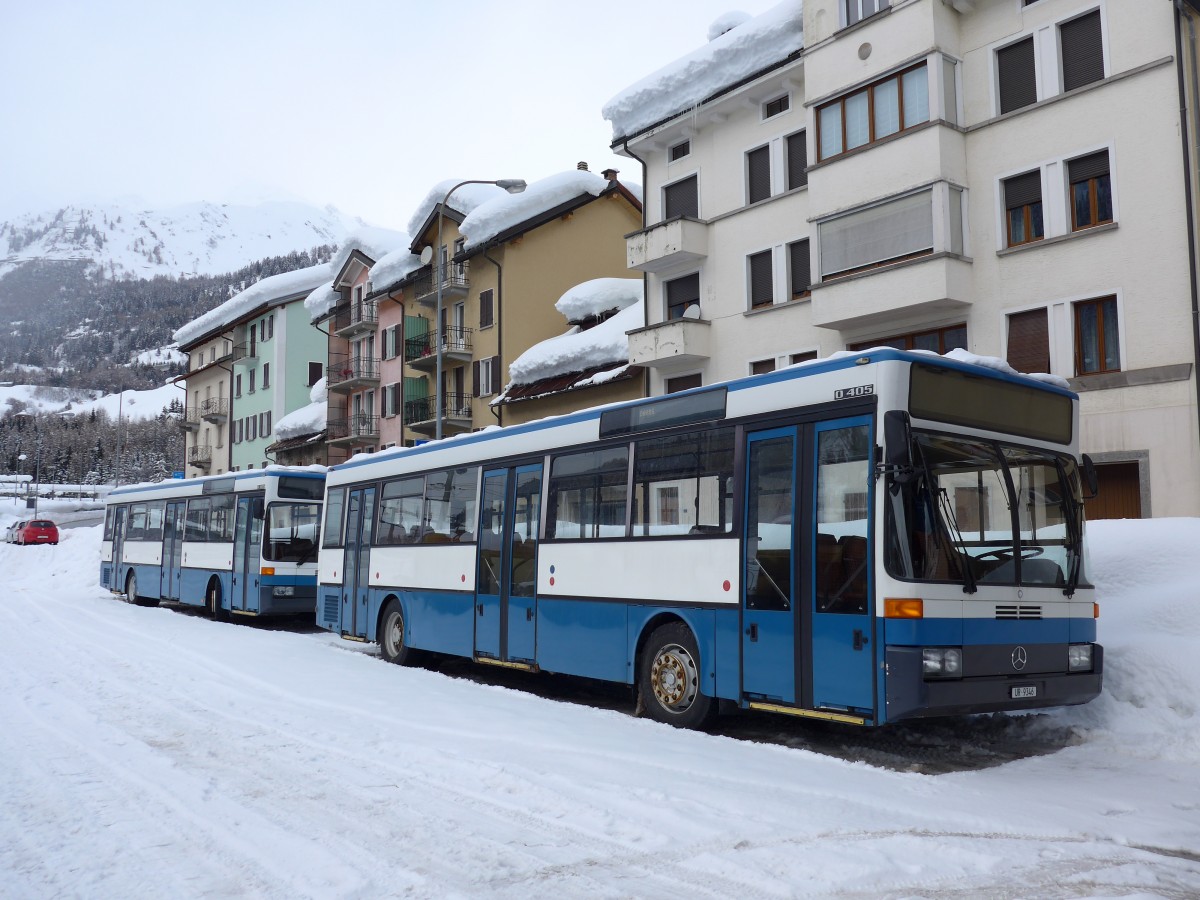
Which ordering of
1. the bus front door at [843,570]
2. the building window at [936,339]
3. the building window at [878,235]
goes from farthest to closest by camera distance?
the building window at [936,339]
the building window at [878,235]
the bus front door at [843,570]

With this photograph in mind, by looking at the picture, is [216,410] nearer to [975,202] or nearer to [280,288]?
[280,288]

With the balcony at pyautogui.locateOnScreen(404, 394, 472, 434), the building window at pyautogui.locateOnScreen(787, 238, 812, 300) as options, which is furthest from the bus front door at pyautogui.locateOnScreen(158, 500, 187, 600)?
the balcony at pyautogui.locateOnScreen(404, 394, 472, 434)

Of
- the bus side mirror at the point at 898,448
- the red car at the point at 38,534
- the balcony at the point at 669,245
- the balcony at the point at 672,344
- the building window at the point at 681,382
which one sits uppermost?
the balcony at the point at 669,245

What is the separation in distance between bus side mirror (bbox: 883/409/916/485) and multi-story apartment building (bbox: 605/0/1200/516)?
519 inches

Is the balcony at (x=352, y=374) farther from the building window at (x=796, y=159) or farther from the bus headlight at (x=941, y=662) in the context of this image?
the bus headlight at (x=941, y=662)

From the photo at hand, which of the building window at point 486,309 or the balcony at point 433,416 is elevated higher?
the building window at point 486,309

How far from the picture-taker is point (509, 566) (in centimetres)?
1313

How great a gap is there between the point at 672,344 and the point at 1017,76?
10.2m

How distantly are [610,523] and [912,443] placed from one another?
13.0 feet

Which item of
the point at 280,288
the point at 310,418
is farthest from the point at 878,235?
the point at 280,288

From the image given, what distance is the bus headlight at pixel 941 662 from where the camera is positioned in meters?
8.02

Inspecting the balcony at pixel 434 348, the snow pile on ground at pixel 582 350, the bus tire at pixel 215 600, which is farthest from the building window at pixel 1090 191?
the balcony at pixel 434 348

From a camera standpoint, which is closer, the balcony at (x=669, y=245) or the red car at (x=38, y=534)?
the balcony at (x=669, y=245)

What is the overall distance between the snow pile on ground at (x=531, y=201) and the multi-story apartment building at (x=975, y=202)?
1162 centimetres
